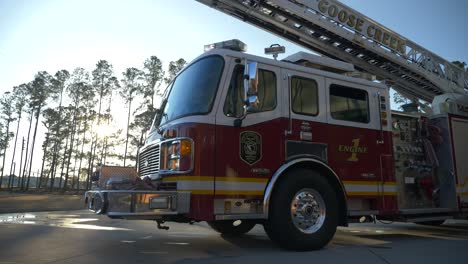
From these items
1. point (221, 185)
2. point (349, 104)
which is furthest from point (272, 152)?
point (349, 104)

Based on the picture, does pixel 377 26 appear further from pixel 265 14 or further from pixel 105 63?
pixel 105 63

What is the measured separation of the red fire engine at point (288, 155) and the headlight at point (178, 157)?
0.04 ft

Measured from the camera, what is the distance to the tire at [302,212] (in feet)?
16.9

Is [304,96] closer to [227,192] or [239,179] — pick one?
[239,179]

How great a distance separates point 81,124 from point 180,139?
42.4 meters

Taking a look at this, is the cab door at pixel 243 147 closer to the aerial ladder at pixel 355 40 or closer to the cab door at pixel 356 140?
the cab door at pixel 356 140

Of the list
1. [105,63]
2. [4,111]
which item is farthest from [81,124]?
[4,111]

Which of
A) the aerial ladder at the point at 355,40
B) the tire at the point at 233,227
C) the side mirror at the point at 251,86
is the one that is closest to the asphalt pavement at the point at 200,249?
the tire at the point at 233,227

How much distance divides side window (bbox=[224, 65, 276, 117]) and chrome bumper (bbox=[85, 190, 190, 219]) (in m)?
1.27

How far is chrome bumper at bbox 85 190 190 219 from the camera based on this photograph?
451 centimetres

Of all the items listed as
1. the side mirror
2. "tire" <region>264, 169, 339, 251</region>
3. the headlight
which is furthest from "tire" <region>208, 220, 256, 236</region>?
the side mirror

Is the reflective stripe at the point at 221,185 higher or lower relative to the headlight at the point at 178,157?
lower

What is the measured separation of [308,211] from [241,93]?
1863 mm

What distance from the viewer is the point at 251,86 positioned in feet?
15.7
